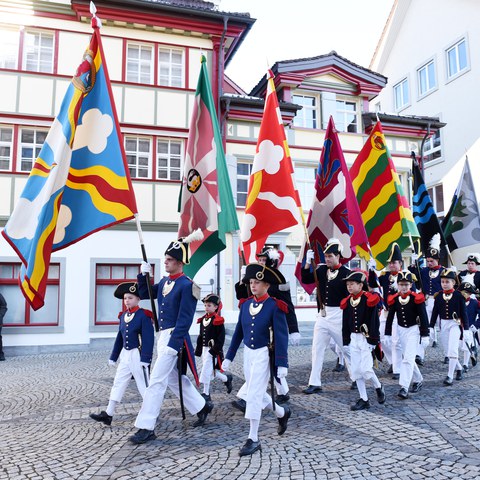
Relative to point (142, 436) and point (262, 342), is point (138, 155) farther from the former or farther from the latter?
point (142, 436)

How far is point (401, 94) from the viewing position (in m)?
27.6

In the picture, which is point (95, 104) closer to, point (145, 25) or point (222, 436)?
point (222, 436)

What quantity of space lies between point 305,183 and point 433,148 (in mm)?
10254

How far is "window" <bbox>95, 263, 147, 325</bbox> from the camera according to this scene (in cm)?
1402

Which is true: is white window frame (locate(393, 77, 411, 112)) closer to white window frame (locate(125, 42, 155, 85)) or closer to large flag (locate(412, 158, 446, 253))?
white window frame (locate(125, 42, 155, 85))

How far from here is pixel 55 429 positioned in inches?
210

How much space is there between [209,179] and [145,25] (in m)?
10.4

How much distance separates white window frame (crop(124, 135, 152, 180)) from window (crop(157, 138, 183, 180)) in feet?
1.02

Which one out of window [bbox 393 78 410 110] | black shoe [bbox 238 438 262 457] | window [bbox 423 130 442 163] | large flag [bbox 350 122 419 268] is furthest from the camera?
window [bbox 393 78 410 110]

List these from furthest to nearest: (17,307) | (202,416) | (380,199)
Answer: (17,307)
(380,199)
(202,416)

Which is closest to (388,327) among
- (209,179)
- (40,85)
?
(209,179)

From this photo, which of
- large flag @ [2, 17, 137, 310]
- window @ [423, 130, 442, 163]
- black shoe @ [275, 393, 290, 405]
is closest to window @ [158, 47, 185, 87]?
large flag @ [2, 17, 137, 310]

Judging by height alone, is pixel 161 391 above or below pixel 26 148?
below

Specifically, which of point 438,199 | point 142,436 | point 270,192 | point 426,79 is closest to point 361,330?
point 270,192
